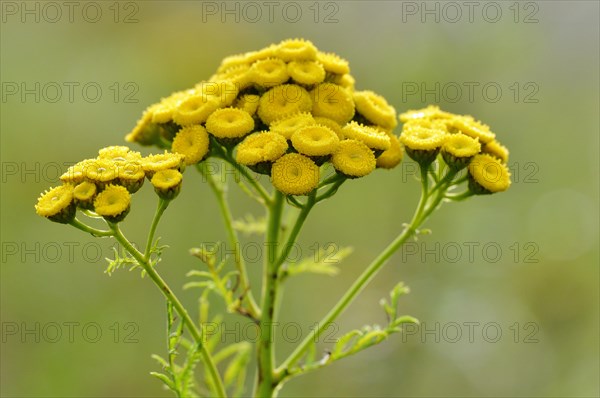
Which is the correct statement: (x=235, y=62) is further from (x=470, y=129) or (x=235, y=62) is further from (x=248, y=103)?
(x=470, y=129)

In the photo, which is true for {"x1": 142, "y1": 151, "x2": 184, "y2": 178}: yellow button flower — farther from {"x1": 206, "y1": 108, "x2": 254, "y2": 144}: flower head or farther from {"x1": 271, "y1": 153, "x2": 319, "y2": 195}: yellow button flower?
{"x1": 271, "y1": 153, "x2": 319, "y2": 195}: yellow button flower

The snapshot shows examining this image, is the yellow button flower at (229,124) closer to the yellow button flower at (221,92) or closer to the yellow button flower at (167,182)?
the yellow button flower at (221,92)

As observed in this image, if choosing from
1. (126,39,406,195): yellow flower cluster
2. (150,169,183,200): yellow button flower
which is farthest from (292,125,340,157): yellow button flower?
(150,169,183,200): yellow button flower

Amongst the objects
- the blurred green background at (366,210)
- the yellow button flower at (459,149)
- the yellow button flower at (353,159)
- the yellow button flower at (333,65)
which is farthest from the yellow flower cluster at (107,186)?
the blurred green background at (366,210)

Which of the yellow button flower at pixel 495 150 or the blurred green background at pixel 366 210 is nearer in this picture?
the yellow button flower at pixel 495 150

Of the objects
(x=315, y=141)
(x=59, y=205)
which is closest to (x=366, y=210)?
(x=315, y=141)

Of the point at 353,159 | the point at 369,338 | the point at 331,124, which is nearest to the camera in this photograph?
the point at 353,159
